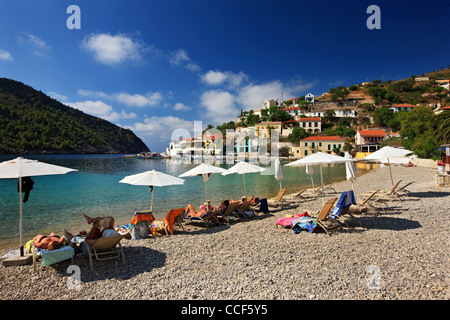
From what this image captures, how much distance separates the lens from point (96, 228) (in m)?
5.43

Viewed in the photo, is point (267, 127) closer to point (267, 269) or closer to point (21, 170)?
point (267, 269)

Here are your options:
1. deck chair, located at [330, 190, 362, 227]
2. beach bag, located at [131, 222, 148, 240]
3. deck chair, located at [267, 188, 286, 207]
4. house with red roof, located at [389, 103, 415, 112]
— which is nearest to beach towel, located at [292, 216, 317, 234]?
deck chair, located at [330, 190, 362, 227]

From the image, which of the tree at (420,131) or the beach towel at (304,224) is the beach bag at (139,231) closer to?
the beach towel at (304,224)

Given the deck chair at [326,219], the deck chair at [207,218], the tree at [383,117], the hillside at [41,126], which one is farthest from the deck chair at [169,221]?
the hillside at [41,126]

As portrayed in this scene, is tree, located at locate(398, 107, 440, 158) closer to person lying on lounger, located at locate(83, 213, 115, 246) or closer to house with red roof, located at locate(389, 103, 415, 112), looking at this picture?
person lying on lounger, located at locate(83, 213, 115, 246)

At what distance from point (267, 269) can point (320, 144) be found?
6409cm

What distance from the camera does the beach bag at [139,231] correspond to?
6633 millimetres

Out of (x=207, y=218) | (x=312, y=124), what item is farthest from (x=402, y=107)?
(x=207, y=218)

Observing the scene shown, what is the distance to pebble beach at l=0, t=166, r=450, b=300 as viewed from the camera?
359 cm

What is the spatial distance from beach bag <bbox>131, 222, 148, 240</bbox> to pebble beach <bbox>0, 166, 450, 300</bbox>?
27 cm

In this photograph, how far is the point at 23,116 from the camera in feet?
341

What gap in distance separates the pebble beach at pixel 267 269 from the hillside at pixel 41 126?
118 metres
